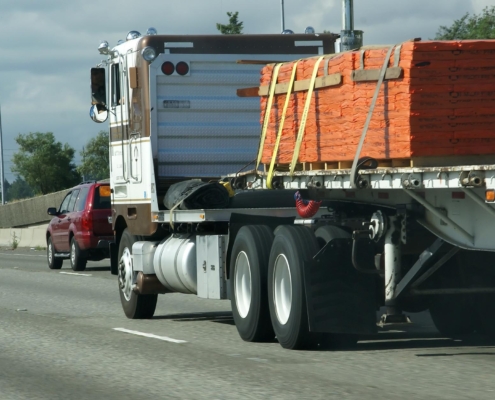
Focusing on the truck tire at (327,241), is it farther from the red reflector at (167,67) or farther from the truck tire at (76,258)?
the truck tire at (76,258)

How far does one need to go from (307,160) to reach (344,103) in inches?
31.8

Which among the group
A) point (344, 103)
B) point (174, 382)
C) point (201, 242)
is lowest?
point (174, 382)

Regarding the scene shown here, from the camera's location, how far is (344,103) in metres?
9.93

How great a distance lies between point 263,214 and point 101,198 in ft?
45.9

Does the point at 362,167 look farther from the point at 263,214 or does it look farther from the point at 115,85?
the point at 115,85

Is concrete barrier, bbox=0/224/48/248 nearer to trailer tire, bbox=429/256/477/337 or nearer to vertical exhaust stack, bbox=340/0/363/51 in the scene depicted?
vertical exhaust stack, bbox=340/0/363/51

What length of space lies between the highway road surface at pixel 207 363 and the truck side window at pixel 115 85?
2.66 metres

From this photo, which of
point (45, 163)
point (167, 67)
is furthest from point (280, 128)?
point (45, 163)

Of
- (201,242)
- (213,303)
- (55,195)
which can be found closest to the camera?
(201,242)

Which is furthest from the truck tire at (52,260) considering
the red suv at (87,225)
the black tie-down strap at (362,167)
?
the black tie-down strap at (362,167)

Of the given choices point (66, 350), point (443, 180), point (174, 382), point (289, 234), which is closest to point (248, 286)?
point (289, 234)

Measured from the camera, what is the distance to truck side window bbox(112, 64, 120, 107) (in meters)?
14.7

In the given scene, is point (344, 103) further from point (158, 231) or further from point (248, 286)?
point (158, 231)

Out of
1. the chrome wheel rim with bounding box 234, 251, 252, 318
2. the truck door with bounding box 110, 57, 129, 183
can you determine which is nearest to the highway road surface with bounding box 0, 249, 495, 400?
the chrome wheel rim with bounding box 234, 251, 252, 318
